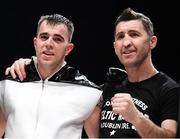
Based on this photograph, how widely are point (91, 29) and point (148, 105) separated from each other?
1523 millimetres

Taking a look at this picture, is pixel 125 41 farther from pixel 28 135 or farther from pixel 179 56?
pixel 179 56

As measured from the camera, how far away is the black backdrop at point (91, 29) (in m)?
2.75

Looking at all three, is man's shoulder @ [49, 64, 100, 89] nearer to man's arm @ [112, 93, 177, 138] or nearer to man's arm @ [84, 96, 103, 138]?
man's arm @ [84, 96, 103, 138]

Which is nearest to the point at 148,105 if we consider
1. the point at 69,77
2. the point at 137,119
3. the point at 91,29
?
the point at 137,119

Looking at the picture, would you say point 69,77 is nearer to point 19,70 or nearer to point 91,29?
point 19,70

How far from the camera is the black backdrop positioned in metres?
2.75

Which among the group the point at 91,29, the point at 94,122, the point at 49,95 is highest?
the point at 91,29

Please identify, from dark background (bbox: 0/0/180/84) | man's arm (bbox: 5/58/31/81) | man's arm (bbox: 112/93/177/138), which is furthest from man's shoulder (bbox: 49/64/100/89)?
dark background (bbox: 0/0/180/84)

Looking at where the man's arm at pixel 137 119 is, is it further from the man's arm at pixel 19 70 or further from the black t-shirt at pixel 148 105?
the man's arm at pixel 19 70

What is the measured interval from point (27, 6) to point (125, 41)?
147 cm

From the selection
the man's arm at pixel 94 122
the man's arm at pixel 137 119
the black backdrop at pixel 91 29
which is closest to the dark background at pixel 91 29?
the black backdrop at pixel 91 29

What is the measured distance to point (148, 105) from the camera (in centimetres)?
139

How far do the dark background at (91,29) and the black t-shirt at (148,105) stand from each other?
1287 mm

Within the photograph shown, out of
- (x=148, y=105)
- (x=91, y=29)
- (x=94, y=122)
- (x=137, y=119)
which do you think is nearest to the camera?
(x=137, y=119)
